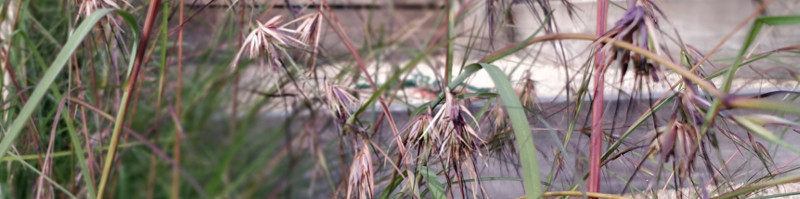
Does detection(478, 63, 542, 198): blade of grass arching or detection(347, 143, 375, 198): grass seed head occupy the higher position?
detection(478, 63, 542, 198): blade of grass arching

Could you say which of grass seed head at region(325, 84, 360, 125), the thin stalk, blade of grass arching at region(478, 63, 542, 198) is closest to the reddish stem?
blade of grass arching at region(478, 63, 542, 198)

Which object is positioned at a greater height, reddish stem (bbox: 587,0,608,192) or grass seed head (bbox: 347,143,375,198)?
reddish stem (bbox: 587,0,608,192)

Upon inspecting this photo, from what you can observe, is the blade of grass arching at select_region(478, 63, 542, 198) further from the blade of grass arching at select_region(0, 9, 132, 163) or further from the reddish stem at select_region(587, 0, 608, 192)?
the blade of grass arching at select_region(0, 9, 132, 163)

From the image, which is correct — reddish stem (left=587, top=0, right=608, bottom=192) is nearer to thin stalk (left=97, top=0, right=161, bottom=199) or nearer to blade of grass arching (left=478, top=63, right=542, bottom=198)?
blade of grass arching (left=478, top=63, right=542, bottom=198)

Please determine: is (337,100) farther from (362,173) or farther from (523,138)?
(523,138)

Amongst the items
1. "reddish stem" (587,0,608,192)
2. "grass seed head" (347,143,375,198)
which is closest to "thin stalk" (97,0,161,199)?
"grass seed head" (347,143,375,198)

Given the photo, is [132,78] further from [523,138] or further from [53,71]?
[523,138]

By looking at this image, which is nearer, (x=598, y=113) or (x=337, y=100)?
(x=598, y=113)

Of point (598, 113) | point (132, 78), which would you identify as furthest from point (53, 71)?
point (598, 113)

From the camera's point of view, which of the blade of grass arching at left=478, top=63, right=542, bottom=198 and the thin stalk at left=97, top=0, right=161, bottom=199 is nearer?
the blade of grass arching at left=478, top=63, right=542, bottom=198

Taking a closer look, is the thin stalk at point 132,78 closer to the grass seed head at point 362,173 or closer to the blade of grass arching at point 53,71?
the blade of grass arching at point 53,71

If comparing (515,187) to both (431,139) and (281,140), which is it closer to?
(431,139)

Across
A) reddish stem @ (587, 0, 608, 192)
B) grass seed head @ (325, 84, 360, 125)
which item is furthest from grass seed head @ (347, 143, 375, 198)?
reddish stem @ (587, 0, 608, 192)
